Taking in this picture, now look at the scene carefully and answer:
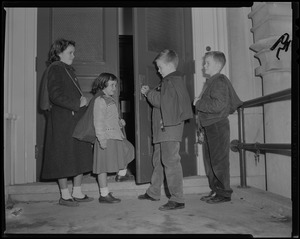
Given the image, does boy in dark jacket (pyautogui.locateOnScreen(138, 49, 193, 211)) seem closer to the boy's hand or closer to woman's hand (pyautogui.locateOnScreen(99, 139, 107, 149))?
the boy's hand

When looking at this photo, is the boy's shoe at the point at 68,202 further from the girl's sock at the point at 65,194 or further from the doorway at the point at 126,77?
the doorway at the point at 126,77

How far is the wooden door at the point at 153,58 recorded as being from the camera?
8.67 ft

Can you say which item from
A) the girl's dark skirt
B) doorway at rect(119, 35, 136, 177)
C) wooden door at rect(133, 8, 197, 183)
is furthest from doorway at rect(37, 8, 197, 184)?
doorway at rect(119, 35, 136, 177)

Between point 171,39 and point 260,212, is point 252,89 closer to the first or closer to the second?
point 171,39

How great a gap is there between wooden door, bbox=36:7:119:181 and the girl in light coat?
0.49m

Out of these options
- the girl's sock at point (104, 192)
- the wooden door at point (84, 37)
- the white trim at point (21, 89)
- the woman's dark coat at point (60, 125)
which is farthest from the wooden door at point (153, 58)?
the white trim at point (21, 89)

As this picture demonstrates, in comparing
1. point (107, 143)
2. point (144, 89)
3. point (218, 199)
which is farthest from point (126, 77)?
point (218, 199)

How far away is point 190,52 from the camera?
3.16 metres

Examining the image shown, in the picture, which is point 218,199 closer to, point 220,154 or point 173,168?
point 220,154

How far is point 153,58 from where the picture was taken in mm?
2795

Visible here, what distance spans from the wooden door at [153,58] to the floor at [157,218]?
0.47 meters

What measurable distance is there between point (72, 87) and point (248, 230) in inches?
70.3

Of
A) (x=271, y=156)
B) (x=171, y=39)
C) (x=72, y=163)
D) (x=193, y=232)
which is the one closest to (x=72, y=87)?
(x=72, y=163)

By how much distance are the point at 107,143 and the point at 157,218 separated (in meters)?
0.84
